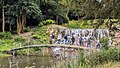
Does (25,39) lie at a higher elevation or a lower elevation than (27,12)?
lower

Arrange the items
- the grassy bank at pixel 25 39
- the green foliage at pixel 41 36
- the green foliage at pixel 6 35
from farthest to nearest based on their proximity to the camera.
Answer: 1. the green foliage at pixel 6 35
2. the green foliage at pixel 41 36
3. the grassy bank at pixel 25 39

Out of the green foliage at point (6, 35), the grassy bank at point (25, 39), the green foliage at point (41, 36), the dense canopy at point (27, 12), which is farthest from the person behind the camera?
the dense canopy at point (27, 12)

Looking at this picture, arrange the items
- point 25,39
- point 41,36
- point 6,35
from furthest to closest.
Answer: point 6,35 → point 41,36 → point 25,39

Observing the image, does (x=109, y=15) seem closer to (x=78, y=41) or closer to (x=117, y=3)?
(x=117, y=3)

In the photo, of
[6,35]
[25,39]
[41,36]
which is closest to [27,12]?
[41,36]

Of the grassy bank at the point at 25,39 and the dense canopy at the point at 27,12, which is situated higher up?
the dense canopy at the point at 27,12

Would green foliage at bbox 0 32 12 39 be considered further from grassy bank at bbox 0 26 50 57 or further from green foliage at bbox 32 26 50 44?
green foliage at bbox 32 26 50 44

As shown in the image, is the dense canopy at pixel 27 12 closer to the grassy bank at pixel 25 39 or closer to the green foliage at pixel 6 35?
the green foliage at pixel 6 35

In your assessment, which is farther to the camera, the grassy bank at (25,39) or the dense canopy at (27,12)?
the dense canopy at (27,12)

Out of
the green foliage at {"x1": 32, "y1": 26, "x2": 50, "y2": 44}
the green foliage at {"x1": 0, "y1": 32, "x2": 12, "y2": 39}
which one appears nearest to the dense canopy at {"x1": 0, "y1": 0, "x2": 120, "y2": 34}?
the green foliage at {"x1": 0, "y1": 32, "x2": 12, "y2": 39}

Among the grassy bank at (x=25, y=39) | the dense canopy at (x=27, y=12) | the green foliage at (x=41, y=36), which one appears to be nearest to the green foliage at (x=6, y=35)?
the grassy bank at (x=25, y=39)

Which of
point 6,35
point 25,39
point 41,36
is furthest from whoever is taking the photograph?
point 6,35

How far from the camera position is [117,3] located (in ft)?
38.6

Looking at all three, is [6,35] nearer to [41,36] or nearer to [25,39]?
[25,39]
